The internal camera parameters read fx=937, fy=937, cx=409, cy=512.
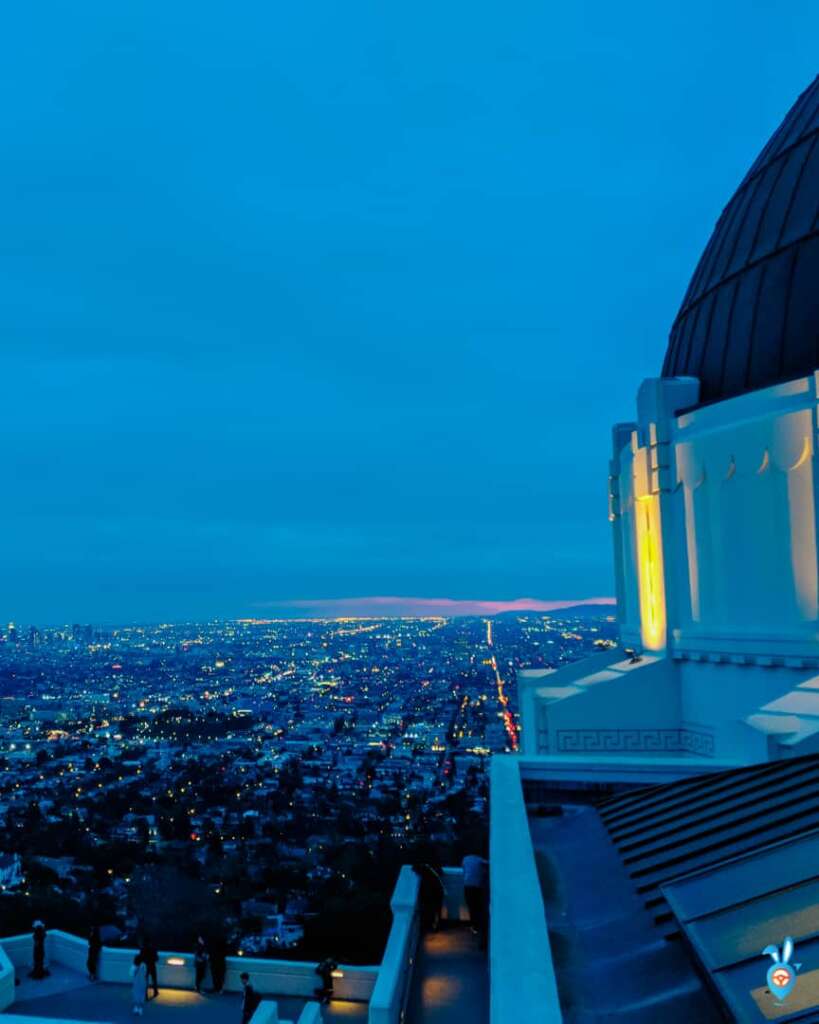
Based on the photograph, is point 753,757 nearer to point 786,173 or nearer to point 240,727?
point 786,173

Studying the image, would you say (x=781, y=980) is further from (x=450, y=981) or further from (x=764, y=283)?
Result: (x=764, y=283)

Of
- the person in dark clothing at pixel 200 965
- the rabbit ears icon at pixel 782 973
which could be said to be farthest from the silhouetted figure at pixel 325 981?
the rabbit ears icon at pixel 782 973

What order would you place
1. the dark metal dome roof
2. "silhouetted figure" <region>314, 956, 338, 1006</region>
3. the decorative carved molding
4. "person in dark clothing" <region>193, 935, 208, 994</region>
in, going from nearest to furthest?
"silhouetted figure" <region>314, 956, 338, 1006</region>, "person in dark clothing" <region>193, 935, 208, 994</region>, the dark metal dome roof, the decorative carved molding

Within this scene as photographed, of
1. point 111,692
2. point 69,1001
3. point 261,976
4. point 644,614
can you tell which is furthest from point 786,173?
point 111,692

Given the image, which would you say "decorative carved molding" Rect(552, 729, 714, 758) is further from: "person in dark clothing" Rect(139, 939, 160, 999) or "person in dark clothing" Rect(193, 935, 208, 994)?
"person in dark clothing" Rect(139, 939, 160, 999)

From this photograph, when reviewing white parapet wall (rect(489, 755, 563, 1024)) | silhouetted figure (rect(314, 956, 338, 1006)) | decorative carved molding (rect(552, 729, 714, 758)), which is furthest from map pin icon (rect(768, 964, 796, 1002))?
decorative carved molding (rect(552, 729, 714, 758))

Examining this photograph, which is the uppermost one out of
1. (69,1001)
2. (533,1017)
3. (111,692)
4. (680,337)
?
(680,337)

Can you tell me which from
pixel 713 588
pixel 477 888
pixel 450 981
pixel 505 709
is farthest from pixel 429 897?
pixel 505 709
